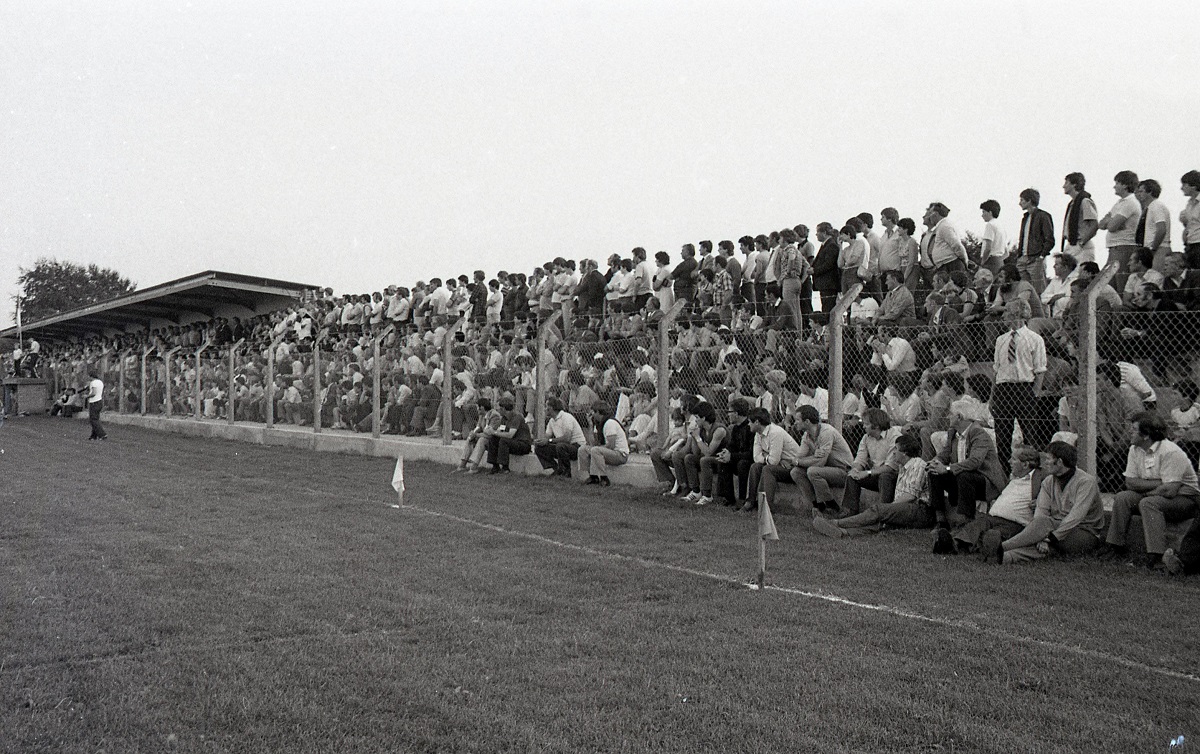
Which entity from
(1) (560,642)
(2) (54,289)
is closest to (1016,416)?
(1) (560,642)

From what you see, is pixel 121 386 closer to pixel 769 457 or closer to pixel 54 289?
pixel 769 457

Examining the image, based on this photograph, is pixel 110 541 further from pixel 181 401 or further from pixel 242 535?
pixel 181 401

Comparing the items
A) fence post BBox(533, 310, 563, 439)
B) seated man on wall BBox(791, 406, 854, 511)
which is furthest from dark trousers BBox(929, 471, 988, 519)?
fence post BBox(533, 310, 563, 439)

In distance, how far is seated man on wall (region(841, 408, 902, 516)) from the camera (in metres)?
11.3

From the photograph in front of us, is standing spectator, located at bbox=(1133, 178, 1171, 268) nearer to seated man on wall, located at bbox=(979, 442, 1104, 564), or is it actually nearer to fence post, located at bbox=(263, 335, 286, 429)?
seated man on wall, located at bbox=(979, 442, 1104, 564)

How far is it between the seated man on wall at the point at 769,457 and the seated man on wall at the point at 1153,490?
147 inches

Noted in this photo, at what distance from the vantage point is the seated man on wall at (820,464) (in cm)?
1166

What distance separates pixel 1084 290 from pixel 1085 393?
40.4 inches

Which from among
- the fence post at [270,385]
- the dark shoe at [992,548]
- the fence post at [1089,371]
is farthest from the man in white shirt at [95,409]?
the fence post at [1089,371]

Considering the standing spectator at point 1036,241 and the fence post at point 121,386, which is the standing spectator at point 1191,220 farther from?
the fence post at point 121,386

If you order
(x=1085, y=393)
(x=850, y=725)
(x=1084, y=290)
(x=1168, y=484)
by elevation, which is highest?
(x=1084, y=290)

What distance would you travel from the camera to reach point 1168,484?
8.70 meters

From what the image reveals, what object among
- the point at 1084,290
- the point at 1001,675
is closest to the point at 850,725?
the point at 1001,675

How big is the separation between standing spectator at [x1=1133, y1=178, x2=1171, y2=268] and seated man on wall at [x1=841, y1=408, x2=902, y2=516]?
3.08 metres
